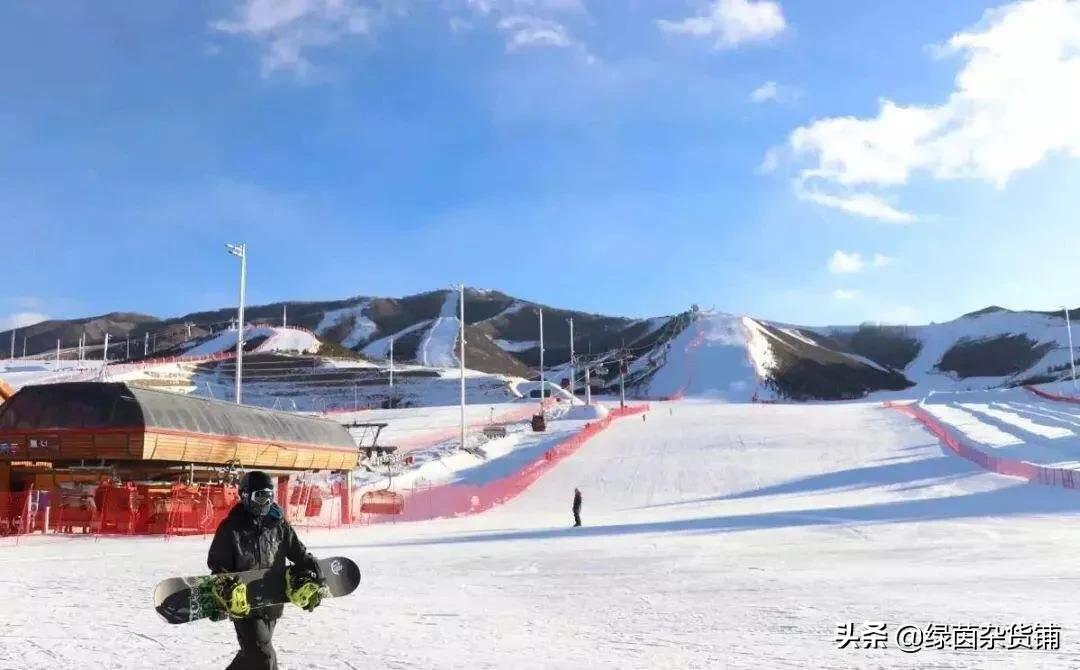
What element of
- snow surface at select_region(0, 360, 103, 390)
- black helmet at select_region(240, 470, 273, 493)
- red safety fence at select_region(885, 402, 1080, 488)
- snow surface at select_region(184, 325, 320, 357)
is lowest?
red safety fence at select_region(885, 402, 1080, 488)

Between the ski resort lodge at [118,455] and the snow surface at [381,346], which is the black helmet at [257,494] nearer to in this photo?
the ski resort lodge at [118,455]

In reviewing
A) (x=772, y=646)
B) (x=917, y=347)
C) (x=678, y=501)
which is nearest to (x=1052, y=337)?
(x=917, y=347)

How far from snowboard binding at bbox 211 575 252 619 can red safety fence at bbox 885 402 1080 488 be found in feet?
85.3

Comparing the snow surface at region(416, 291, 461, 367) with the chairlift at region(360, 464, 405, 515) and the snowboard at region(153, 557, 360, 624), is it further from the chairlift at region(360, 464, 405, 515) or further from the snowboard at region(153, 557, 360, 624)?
the snowboard at region(153, 557, 360, 624)

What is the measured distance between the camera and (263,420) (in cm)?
2680

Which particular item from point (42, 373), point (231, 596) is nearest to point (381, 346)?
point (42, 373)

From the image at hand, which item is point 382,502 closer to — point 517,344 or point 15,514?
point 15,514

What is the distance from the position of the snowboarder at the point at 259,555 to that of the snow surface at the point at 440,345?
115 metres

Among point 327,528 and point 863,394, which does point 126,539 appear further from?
point 863,394

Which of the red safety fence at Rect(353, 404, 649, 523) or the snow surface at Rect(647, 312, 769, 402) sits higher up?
the snow surface at Rect(647, 312, 769, 402)

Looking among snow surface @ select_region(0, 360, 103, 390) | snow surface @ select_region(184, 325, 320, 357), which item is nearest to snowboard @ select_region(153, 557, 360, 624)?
snow surface @ select_region(0, 360, 103, 390)

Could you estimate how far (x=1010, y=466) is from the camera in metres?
29.7

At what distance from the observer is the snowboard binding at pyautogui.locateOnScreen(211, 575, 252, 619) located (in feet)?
15.8

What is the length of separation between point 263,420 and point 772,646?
21.7 m
